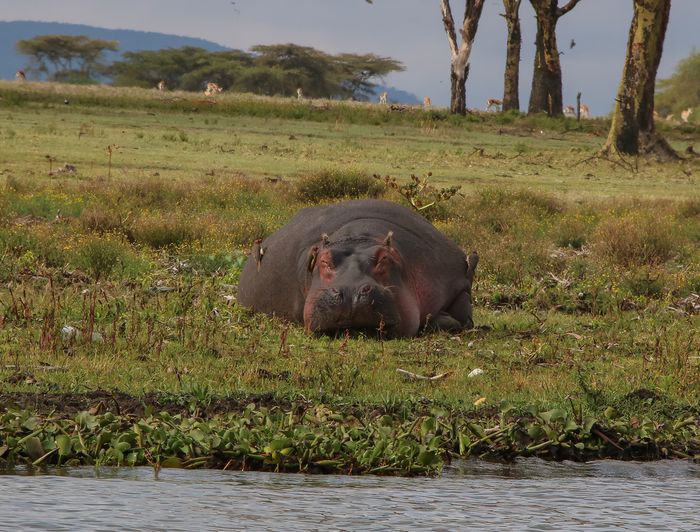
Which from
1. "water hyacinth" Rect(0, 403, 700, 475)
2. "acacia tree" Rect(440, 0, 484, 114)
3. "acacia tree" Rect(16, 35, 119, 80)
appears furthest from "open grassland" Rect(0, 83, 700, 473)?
"acacia tree" Rect(16, 35, 119, 80)

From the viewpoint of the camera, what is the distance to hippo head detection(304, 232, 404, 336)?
10352 mm

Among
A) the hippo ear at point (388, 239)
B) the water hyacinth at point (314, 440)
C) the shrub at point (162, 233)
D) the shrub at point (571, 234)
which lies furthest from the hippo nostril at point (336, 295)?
the shrub at point (571, 234)

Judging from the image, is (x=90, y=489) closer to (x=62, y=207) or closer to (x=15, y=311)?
(x=15, y=311)

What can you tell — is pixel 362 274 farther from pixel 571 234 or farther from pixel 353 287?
pixel 571 234

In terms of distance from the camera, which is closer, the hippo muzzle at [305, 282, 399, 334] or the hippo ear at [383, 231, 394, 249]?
the hippo muzzle at [305, 282, 399, 334]

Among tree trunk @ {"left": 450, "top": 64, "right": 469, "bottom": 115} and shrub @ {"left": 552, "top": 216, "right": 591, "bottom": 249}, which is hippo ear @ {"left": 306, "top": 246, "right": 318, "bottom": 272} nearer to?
shrub @ {"left": 552, "top": 216, "right": 591, "bottom": 249}

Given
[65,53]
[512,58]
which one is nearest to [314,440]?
[512,58]

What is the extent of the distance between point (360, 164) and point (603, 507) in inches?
916

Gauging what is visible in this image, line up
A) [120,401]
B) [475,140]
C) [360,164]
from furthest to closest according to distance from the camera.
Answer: [475,140]
[360,164]
[120,401]

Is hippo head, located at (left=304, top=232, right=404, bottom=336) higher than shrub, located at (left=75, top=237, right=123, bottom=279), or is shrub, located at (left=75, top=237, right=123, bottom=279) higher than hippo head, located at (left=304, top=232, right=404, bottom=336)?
hippo head, located at (left=304, top=232, right=404, bottom=336)

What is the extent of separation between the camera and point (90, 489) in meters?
6.23

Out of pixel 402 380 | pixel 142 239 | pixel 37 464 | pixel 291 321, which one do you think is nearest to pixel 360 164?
pixel 142 239

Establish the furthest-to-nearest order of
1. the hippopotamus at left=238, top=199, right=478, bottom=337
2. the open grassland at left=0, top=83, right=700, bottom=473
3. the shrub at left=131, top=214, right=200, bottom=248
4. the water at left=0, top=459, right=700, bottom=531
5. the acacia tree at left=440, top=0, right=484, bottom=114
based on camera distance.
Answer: the acacia tree at left=440, top=0, right=484, bottom=114 → the shrub at left=131, top=214, right=200, bottom=248 → the hippopotamus at left=238, top=199, right=478, bottom=337 → the open grassland at left=0, top=83, right=700, bottom=473 → the water at left=0, top=459, right=700, bottom=531

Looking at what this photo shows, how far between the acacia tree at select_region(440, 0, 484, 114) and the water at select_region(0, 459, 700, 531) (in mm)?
38580
